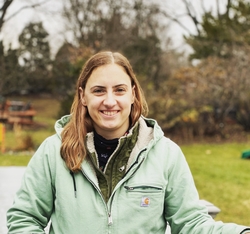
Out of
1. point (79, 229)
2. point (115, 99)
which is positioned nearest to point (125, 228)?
point (79, 229)

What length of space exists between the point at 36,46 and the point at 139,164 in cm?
1817

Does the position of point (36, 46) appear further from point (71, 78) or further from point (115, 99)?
point (115, 99)

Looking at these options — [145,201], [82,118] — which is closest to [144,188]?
[145,201]

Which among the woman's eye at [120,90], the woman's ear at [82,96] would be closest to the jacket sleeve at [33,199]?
the woman's ear at [82,96]

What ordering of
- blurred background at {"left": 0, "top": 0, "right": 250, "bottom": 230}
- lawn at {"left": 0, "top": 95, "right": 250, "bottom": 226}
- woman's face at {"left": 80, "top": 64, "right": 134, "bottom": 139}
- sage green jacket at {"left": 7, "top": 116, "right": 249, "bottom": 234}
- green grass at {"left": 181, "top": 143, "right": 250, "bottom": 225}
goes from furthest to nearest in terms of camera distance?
blurred background at {"left": 0, "top": 0, "right": 250, "bottom": 230}
lawn at {"left": 0, "top": 95, "right": 250, "bottom": 226}
green grass at {"left": 181, "top": 143, "right": 250, "bottom": 225}
woman's face at {"left": 80, "top": 64, "right": 134, "bottom": 139}
sage green jacket at {"left": 7, "top": 116, "right": 249, "bottom": 234}

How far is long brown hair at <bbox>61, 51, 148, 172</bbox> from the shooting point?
1.94m

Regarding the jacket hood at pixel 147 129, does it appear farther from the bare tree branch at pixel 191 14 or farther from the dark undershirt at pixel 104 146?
the bare tree branch at pixel 191 14

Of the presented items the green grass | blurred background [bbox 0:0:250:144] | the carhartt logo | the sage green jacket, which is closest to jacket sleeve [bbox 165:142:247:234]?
the sage green jacket

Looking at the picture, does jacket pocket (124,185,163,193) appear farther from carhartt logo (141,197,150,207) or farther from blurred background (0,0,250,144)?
blurred background (0,0,250,144)

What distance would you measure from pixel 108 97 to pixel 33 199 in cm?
50

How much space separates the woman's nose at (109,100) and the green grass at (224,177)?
383 centimetres

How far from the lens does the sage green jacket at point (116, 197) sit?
6.14 feet

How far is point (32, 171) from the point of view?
1.92 metres

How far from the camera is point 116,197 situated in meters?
1.88
